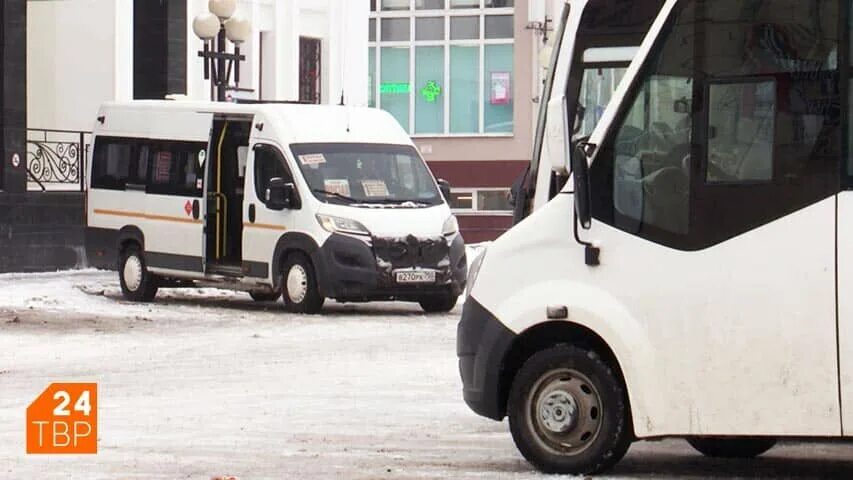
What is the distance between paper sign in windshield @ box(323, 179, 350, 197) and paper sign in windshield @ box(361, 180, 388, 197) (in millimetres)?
211

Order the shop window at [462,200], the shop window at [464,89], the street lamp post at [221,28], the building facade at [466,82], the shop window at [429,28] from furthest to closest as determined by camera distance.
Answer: the shop window at [429,28] → the shop window at [464,89] → the building facade at [466,82] → the shop window at [462,200] → the street lamp post at [221,28]

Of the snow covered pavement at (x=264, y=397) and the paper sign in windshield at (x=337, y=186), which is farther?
the paper sign in windshield at (x=337, y=186)

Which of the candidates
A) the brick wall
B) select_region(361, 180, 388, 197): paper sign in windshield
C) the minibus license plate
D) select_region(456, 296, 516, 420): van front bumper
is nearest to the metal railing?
the brick wall

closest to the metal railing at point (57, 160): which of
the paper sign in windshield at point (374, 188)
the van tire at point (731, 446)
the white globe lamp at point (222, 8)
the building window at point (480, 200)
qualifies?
the white globe lamp at point (222, 8)

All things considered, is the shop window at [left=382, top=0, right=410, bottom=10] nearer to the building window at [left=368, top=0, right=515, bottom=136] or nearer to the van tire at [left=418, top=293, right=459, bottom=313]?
the building window at [left=368, top=0, right=515, bottom=136]

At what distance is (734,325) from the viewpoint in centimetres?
1080

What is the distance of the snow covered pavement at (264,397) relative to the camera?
464 inches

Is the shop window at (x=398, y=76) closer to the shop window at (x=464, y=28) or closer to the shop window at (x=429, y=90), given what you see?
the shop window at (x=429, y=90)

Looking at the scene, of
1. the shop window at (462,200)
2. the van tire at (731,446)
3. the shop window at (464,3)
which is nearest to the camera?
the van tire at (731,446)

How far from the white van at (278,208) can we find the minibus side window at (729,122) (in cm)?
1413

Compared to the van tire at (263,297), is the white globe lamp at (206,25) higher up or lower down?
higher up

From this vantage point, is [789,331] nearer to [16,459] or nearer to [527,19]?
[16,459]

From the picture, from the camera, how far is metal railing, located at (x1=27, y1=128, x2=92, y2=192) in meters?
35.5

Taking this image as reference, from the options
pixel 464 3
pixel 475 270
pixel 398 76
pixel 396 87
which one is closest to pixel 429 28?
pixel 464 3
